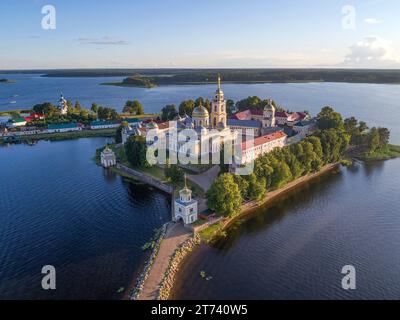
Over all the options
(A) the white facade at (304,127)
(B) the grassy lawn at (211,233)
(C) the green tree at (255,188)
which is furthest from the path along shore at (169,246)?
(A) the white facade at (304,127)

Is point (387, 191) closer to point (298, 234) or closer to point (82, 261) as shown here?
point (298, 234)

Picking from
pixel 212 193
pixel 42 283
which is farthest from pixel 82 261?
pixel 212 193

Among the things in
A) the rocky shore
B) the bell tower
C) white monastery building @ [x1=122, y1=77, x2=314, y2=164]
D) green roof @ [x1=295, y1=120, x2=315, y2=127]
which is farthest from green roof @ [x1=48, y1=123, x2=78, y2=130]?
the rocky shore

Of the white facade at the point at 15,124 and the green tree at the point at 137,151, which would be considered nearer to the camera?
the green tree at the point at 137,151

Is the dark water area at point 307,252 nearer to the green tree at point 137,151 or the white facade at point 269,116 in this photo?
the green tree at point 137,151

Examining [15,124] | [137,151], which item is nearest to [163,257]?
[137,151]

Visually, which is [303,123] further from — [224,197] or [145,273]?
[145,273]
